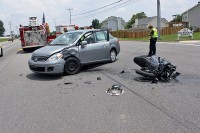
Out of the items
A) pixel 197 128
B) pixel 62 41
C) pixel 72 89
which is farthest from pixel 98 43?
pixel 197 128

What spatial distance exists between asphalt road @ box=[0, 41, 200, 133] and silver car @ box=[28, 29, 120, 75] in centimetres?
50

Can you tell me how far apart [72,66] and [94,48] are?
147 cm

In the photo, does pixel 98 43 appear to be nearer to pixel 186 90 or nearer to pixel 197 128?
pixel 186 90

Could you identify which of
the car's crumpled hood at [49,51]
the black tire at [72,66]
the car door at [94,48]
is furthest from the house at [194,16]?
the car's crumpled hood at [49,51]

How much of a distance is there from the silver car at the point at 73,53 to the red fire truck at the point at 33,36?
12.1 m

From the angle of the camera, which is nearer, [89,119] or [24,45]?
[89,119]

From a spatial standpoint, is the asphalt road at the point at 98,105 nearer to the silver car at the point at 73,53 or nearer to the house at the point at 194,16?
the silver car at the point at 73,53

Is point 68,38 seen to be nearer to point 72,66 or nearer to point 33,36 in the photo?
point 72,66

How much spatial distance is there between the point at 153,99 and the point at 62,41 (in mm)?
5264

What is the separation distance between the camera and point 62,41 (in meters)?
10.2

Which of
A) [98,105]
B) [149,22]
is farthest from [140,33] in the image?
[149,22]

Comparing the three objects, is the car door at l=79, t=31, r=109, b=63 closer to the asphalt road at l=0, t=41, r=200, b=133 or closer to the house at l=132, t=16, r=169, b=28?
the asphalt road at l=0, t=41, r=200, b=133

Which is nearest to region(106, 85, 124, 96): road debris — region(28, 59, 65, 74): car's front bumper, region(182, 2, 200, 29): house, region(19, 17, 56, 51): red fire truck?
region(28, 59, 65, 74): car's front bumper

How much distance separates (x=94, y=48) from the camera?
34.3 feet
